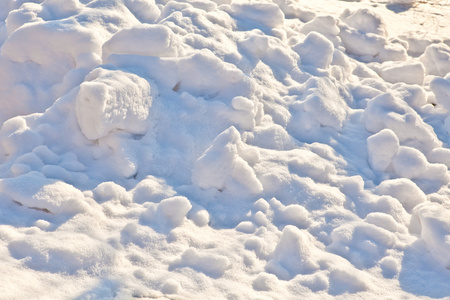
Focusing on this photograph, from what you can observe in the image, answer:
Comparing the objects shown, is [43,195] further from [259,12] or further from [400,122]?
[259,12]

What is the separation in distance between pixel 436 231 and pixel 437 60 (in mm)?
1883

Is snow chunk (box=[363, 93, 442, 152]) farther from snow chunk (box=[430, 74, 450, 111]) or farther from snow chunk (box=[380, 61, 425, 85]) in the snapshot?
snow chunk (box=[380, 61, 425, 85])

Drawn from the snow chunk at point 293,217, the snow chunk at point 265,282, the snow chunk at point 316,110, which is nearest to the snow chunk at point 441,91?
the snow chunk at point 316,110

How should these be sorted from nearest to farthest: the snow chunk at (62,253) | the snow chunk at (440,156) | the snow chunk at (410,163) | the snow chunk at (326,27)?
the snow chunk at (62,253), the snow chunk at (410,163), the snow chunk at (440,156), the snow chunk at (326,27)

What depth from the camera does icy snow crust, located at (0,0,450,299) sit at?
5.99ft

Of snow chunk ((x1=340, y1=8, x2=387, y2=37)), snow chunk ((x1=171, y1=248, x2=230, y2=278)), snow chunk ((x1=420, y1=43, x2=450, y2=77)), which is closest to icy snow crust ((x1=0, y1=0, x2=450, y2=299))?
snow chunk ((x1=171, y1=248, x2=230, y2=278))

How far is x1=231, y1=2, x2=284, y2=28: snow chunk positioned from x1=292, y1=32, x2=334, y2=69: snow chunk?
1.01 feet

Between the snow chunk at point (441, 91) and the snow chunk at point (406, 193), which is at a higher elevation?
the snow chunk at point (441, 91)

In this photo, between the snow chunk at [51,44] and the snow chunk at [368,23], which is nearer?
the snow chunk at [51,44]

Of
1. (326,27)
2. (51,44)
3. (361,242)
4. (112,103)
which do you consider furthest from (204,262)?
(326,27)

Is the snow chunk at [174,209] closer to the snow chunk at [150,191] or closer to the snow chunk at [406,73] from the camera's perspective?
the snow chunk at [150,191]

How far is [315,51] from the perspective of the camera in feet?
10.6

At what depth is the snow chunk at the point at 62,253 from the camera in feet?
5.63

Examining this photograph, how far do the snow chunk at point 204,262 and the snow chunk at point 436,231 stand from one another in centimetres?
84
